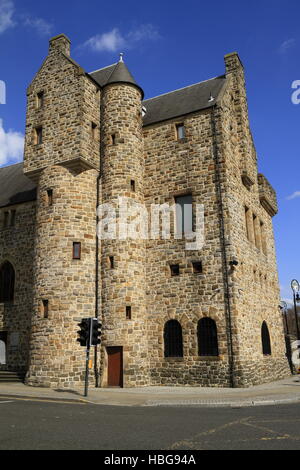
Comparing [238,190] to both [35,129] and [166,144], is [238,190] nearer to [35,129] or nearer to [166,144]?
[166,144]

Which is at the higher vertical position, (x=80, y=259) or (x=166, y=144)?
(x=166, y=144)

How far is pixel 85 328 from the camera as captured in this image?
15953mm

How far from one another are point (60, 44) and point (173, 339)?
18494 mm

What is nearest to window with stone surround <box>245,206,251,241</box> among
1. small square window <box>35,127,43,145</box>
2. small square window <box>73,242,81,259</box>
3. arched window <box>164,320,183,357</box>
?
arched window <box>164,320,183,357</box>

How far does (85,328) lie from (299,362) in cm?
1926

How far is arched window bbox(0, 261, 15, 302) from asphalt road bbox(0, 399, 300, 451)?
14.7 metres

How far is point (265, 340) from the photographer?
2408cm

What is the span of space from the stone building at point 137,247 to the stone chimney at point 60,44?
9cm

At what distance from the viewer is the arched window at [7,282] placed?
1037 inches

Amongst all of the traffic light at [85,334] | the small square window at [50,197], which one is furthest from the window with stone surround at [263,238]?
the traffic light at [85,334]

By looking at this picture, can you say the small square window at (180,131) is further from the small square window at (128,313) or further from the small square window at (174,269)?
the small square window at (128,313)

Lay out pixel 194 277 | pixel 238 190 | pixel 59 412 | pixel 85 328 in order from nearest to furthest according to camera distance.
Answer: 1. pixel 59 412
2. pixel 85 328
3. pixel 194 277
4. pixel 238 190
